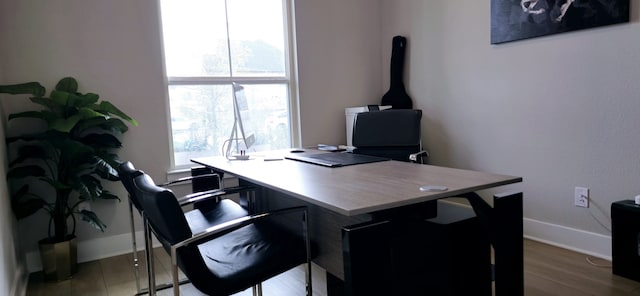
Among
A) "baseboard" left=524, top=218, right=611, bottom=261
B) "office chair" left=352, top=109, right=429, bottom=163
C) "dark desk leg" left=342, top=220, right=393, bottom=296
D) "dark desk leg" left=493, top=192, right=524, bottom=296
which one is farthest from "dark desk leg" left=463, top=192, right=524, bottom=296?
"baseboard" left=524, top=218, right=611, bottom=261

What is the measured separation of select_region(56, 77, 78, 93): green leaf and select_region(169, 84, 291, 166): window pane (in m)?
0.71

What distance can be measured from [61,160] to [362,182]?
2.14 meters

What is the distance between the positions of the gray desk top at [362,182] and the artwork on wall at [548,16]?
5.11 ft

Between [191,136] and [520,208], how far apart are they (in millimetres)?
2647

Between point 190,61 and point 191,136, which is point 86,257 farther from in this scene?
point 190,61

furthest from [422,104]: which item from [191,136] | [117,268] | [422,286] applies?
[117,268]

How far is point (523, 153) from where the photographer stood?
3131 mm

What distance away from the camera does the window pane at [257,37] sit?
3703mm

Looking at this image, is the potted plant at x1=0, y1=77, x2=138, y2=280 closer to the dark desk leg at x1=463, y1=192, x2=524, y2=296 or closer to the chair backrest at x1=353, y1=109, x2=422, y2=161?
the chair backrest at x1=353, y1=109, x2=422, y2=161

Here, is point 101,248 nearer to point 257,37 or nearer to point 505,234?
point 257,37

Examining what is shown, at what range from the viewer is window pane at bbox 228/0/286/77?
3.70m

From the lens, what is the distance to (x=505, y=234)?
167cm

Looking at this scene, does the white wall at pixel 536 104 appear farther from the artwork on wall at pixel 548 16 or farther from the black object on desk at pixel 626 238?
the black object on desk at pixel 626 238

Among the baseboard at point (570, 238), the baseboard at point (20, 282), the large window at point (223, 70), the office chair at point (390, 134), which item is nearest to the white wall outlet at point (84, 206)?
the baseboard at point (20, 282)
